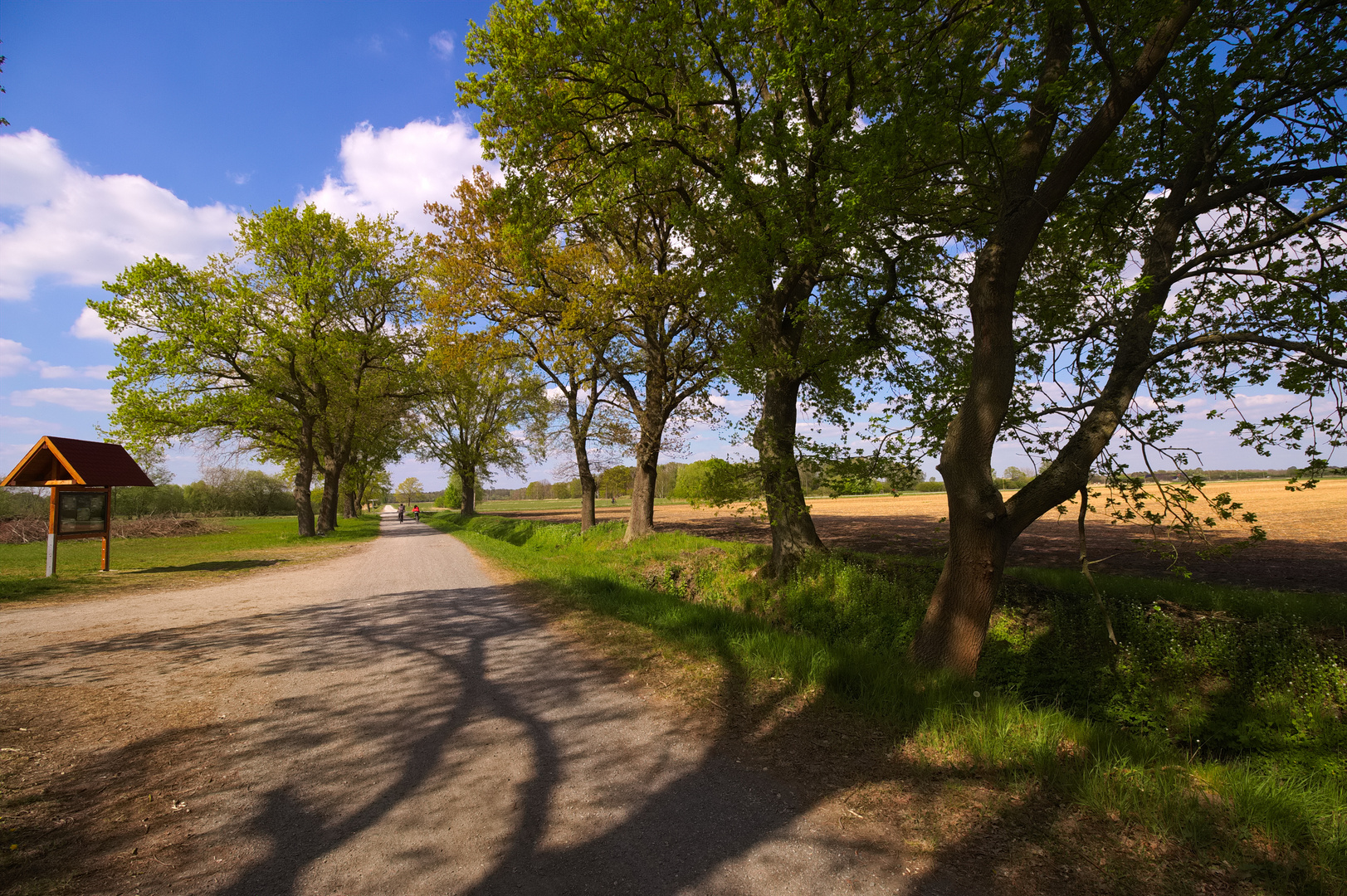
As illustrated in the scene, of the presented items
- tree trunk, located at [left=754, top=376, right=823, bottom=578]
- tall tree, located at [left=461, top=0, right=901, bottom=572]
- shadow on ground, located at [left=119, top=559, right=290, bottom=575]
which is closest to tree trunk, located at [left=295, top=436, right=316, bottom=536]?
shadow on ground, located at [left=119, top=559, right=290, bottom=575]

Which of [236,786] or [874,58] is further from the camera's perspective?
[874,58]

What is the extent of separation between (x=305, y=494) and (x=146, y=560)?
891 centimetres

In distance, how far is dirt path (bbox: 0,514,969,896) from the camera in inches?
104

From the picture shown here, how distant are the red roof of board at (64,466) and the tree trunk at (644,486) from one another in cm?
1310

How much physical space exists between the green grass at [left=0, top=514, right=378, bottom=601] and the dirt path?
620cm

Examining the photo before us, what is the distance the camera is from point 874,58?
727 cm

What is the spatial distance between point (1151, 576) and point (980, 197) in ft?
27.3

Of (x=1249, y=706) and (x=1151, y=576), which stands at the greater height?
(x=1151, y=576)

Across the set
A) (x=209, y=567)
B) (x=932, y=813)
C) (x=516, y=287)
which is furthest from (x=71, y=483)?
(x=932, y=813)

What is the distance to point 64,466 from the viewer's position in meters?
12.8

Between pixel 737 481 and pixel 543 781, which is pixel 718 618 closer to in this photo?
pixel 737 481

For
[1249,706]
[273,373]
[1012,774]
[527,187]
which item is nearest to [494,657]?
[1012,774]

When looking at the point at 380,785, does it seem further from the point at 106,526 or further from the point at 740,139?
the point at 106,526

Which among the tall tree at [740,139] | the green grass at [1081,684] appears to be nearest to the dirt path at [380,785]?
the green grass at [1081,684]
